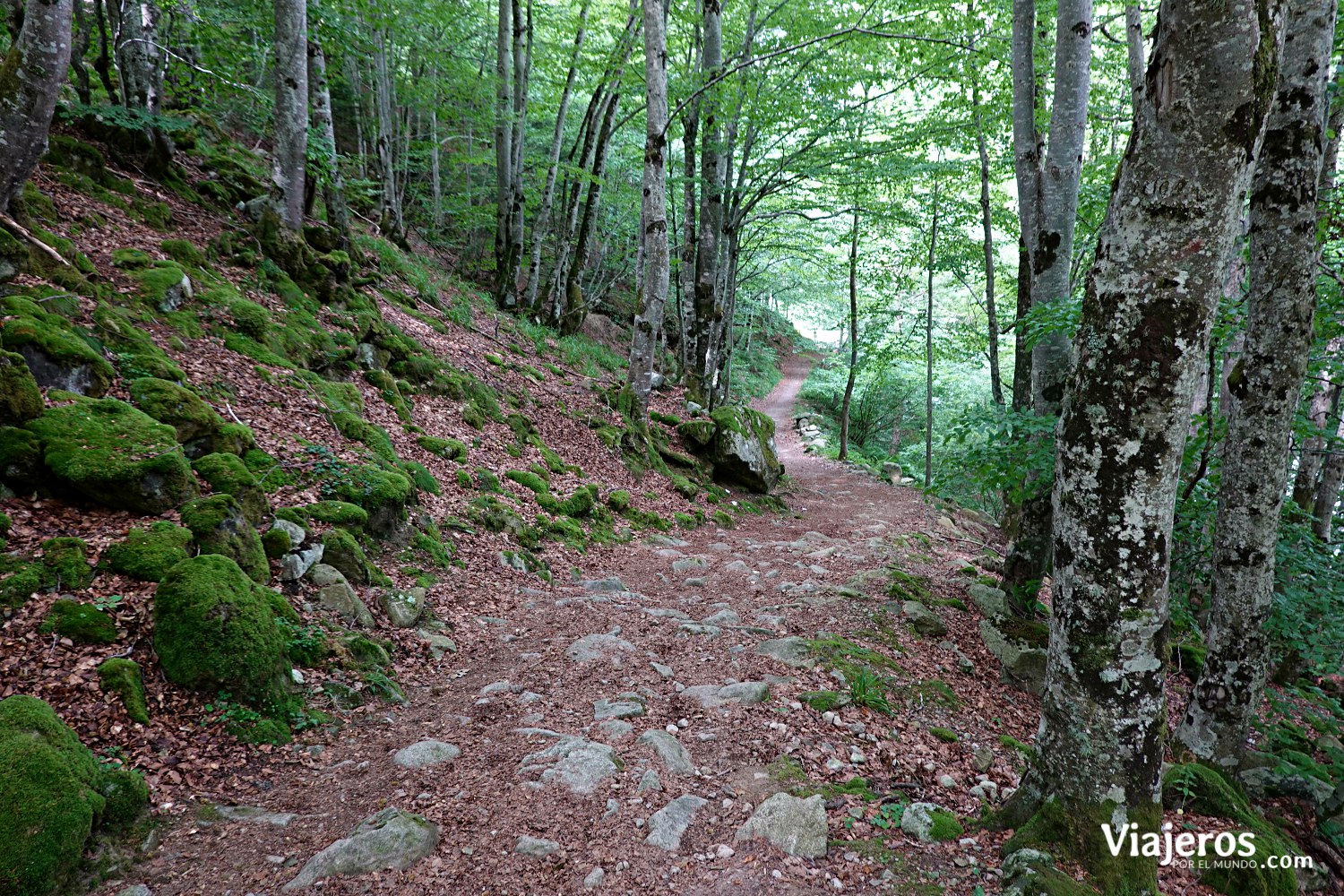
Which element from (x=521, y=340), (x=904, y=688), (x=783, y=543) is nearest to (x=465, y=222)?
(x=521, y=340)

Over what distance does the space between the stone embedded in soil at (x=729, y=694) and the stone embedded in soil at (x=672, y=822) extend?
108cm

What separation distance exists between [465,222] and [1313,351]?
60.3 ft

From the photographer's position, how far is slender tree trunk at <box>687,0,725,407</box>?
1242 centimetres

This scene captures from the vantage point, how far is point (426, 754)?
377 centimetres

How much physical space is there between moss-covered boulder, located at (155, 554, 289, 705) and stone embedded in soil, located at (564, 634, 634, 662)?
6.76 feet

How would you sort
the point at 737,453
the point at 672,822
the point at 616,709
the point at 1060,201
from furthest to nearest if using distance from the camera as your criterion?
the point at 737,453 < the point at 1060,201 < the point at 616,709 < the point at 672,822

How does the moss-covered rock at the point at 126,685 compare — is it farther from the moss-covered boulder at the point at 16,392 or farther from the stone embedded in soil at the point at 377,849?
the moss-covered boulder at the point at 16,392

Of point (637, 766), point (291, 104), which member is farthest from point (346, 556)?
point (291, 104)

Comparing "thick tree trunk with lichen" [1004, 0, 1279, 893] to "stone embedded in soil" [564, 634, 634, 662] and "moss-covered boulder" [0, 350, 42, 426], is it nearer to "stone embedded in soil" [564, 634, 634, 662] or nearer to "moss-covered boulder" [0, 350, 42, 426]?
"stone embedded in soil" [564, 634, 634, 662]

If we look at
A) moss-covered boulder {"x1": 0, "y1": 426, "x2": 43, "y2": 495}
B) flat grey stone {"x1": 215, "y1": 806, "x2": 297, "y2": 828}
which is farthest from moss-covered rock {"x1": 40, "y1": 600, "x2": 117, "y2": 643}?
flat grey stone {"x1": 215, "y1": 806, "x2": 297, "y2": 828}

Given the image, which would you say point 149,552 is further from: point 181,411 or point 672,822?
point 672,822

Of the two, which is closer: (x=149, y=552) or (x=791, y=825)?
(x=791, y=825)

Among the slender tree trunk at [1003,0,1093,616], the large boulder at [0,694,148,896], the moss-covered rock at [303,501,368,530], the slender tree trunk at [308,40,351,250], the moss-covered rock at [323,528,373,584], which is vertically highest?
the slender tree trunk at [308,40,351,250]

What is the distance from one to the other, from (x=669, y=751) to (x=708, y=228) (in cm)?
1156
